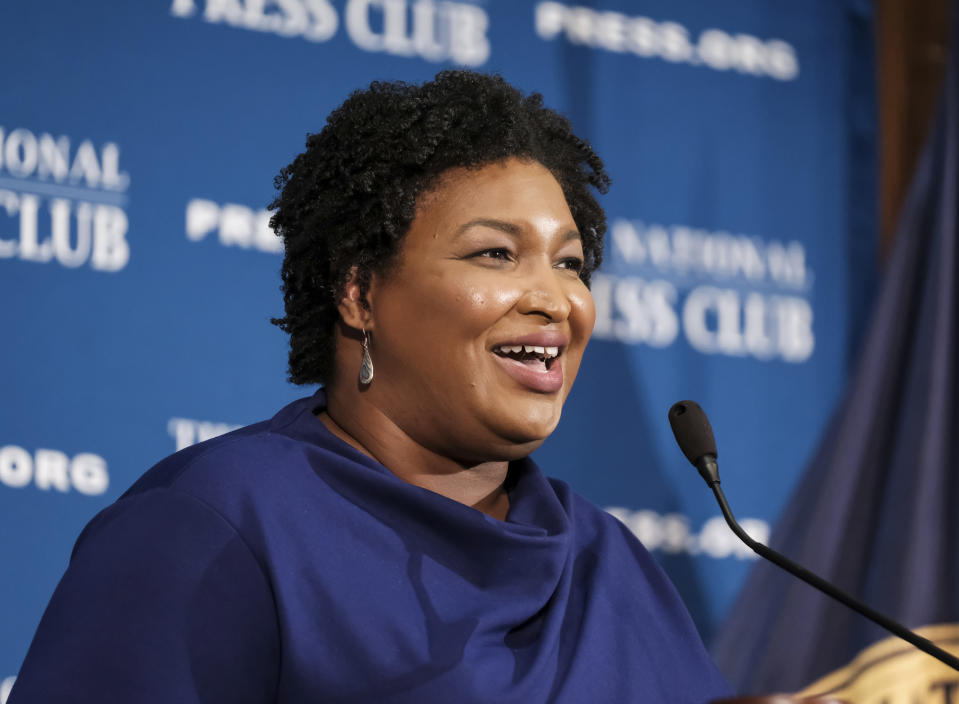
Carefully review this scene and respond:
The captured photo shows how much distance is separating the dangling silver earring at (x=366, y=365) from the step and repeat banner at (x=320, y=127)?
924 mm

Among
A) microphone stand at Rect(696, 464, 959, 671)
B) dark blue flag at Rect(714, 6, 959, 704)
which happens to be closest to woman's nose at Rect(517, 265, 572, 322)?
microphone stand at Rect(696, 464, 959, 671)

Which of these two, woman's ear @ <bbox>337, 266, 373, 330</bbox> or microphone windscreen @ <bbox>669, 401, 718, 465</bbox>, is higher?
woman's ear @ <bbox>337, 266, 373, 330</bbox>

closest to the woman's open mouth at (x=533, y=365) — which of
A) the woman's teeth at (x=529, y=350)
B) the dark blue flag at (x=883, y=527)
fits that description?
the woman's teeth at (x=529, y=350)

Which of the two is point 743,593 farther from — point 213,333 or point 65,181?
point 65,181

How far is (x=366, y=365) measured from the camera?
1.76 metres

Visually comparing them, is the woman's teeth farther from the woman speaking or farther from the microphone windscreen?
the microphone windscreen

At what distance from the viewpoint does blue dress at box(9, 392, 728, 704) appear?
140 cm

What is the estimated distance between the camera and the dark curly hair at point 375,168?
1.75 m

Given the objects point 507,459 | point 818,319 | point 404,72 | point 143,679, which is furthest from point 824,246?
point 143,679

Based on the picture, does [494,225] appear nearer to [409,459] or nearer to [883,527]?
[409,459]

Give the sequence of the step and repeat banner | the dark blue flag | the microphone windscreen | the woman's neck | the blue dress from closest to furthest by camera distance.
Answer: the blue dress
the microphone windscreen
the woman's neck
the step and repeat banner
the dark blue flag

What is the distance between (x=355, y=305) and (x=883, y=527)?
1701mm

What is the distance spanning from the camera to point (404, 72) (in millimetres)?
2924

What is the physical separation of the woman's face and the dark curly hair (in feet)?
0.11
